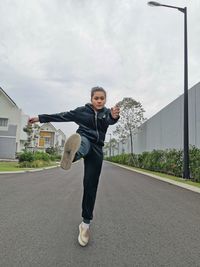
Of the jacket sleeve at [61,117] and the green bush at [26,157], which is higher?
the jacket sleeve at [61,117]

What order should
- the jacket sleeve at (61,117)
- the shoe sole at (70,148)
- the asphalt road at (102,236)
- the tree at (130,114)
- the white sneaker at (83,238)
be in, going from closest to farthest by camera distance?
the asphalt road at (102,236)
the shoe sole at (70,148)
the white sneaker at (83,238)
the jacket sleeve at (61,117)
the tree at (130,114)

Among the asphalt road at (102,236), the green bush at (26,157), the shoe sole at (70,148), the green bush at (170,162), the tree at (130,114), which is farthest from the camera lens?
the tree at (130,114)

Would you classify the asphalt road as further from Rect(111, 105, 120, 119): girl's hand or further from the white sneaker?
Rect(111, 105, 120, 119): girl's hand

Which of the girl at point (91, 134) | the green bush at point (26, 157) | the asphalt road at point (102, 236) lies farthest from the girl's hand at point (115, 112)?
the green bush at point (26, 157)

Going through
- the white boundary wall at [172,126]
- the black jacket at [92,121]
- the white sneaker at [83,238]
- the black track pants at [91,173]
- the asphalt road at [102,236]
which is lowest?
the asphalt road at [102,236]

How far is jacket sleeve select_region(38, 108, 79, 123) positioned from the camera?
3.64m

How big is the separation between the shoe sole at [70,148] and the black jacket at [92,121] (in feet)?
0.69

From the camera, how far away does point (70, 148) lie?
3342mm

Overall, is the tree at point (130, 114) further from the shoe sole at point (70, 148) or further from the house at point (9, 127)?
the shoe sole at point (70, 148)

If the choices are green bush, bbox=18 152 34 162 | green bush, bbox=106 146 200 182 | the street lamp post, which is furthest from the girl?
green bush, bbox=18 152 34 162

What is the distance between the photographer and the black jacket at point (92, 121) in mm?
3529

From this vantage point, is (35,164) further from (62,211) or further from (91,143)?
(91,143)

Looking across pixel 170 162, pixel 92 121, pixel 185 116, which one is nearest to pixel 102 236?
pixel 92 121

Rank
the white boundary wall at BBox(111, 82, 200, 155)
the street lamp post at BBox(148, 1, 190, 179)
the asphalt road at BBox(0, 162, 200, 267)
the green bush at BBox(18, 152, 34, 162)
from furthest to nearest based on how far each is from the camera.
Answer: the green bush at BBox(18, 152, 34, 162) < the white boundary wall at BBox(111, 82, 200, 155) < the street lamp post at BBox(148, 1, 190, 179) < the asphalt road at BBox(0, 162, 200, 267)
